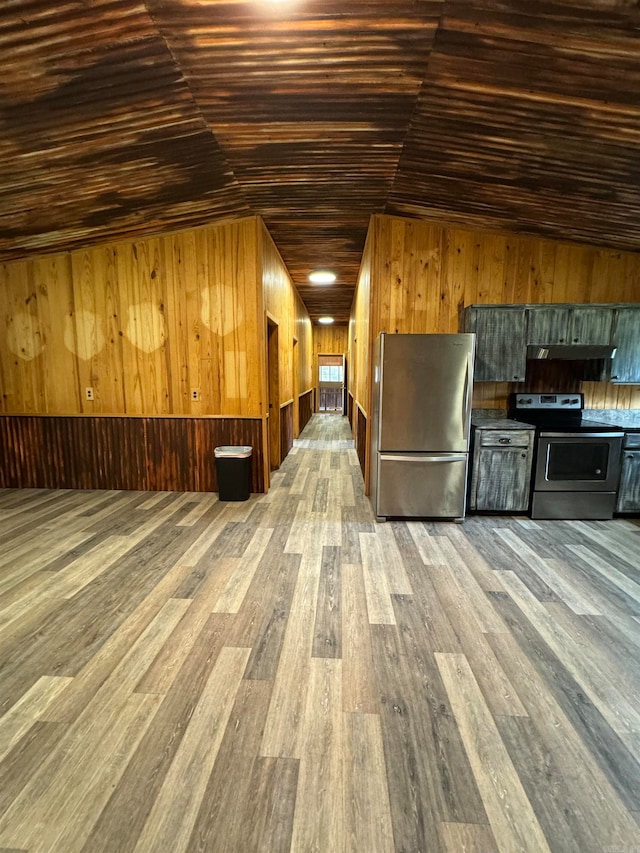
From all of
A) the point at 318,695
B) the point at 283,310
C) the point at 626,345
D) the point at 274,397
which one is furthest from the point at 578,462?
the point at 283,310

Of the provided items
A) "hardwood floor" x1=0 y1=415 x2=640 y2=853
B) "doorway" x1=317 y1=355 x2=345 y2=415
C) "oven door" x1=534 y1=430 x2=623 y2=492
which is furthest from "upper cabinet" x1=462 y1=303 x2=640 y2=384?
"doorway" x1=317 y1=355 x2=345 y2=415

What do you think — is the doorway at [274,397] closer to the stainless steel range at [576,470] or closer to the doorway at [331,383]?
the stainless steel range at [576,470]

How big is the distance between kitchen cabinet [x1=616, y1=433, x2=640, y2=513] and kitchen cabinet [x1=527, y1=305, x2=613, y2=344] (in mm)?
976

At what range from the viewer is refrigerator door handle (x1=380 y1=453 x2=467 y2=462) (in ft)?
11.3

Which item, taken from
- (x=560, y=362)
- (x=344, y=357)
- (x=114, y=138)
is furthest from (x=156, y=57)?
(x=344, y=357)

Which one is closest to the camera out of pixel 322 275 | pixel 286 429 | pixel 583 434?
pixel 583 434

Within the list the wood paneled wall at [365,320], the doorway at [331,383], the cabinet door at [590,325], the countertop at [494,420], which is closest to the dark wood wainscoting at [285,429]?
the wood paneled wall at [365,320]

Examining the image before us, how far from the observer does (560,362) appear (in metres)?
3.92

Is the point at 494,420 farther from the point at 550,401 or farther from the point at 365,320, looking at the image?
the point at 365,320

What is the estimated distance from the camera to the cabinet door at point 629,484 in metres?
3.53

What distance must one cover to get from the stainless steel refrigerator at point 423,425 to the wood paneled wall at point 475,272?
77 cm

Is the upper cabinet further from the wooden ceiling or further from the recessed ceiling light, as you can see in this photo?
the recessed ceiling light

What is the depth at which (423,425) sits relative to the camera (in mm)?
3416

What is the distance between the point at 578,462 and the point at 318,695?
3.15 meters
